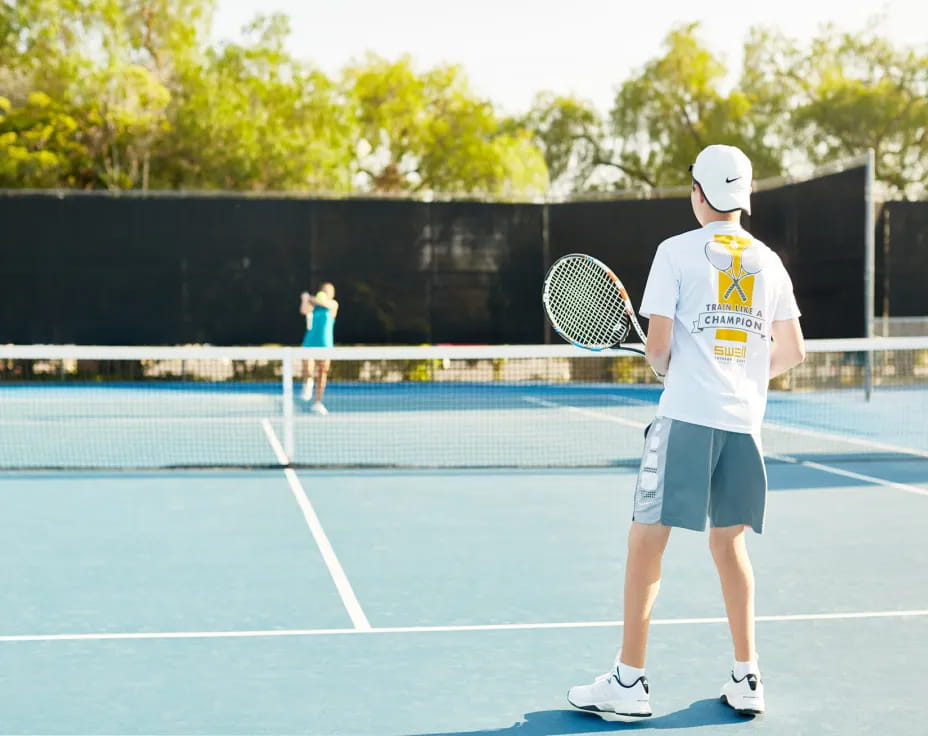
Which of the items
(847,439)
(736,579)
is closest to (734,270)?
(736,579)

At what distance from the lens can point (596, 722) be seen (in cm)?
368

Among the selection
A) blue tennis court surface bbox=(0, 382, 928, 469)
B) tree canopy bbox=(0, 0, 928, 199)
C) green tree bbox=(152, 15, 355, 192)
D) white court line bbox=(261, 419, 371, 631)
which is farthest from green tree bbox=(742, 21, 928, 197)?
white court line bbox=(261, 419, 371, 631)

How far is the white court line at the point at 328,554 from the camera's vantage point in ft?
16.4

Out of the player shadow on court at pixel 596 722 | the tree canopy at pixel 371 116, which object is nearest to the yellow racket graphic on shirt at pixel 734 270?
the player shadow on court at pixel 596 722

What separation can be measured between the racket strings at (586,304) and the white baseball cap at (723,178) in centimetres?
57

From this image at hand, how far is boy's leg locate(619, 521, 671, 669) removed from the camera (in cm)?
363

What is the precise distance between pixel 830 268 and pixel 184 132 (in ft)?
61.5

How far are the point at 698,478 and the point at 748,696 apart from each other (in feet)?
2.13

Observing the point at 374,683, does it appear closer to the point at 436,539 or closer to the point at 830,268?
the point at 436,539

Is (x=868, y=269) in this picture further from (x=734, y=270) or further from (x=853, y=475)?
(x=734, y=270)

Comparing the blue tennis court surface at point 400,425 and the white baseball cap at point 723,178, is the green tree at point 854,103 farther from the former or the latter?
the white baseball cap at point 723,178

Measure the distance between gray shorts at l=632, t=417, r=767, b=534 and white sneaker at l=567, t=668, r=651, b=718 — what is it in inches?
17.9

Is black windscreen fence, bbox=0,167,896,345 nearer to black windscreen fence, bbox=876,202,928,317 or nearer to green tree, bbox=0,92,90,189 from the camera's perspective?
black windscreen fence, bbox=876,202,928,317

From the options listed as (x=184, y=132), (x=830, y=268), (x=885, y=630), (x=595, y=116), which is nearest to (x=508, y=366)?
(x=830, y=268)
